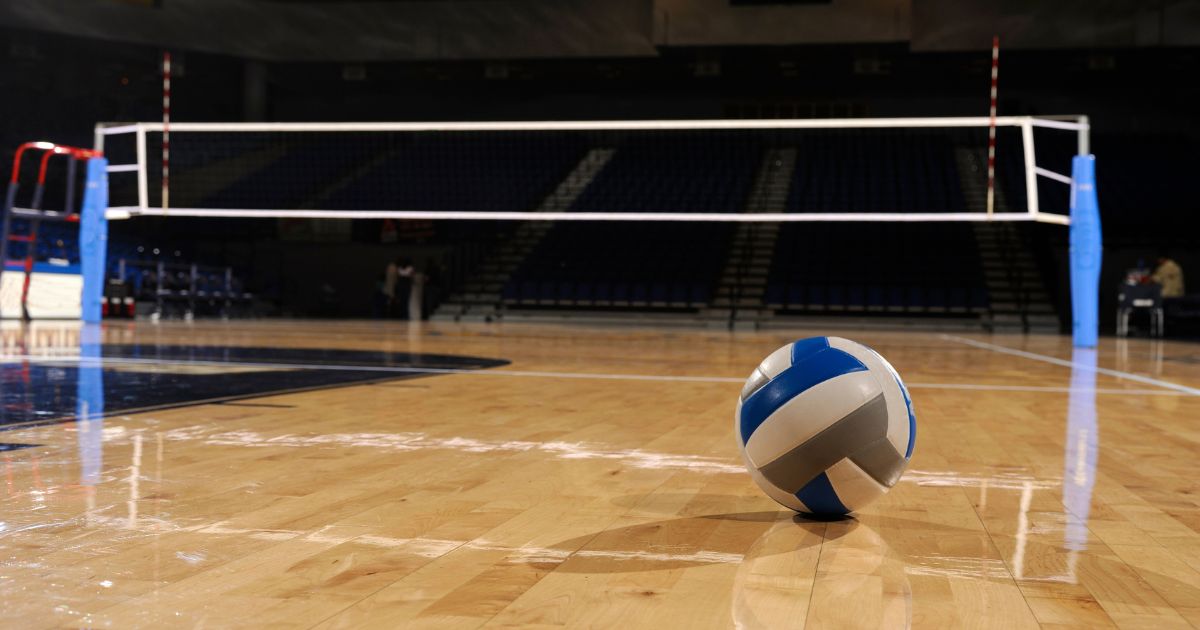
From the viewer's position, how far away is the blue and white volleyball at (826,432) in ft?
7.75

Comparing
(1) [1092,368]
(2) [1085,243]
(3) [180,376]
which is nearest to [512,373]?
(3) [180,376]

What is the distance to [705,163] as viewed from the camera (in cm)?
2200

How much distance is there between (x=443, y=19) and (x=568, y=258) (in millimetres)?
5209

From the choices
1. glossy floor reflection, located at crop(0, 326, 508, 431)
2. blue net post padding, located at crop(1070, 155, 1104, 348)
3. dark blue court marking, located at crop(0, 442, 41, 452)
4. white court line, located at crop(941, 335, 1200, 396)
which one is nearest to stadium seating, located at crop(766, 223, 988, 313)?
white court line, located at crop(941, 335, 1200, 396)

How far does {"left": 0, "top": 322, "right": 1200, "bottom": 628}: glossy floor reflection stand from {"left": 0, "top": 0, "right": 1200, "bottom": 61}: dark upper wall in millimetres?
15474

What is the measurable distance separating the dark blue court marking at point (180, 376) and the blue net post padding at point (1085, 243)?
6.35 meters

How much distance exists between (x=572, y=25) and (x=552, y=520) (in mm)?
19228

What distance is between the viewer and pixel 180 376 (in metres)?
6.02

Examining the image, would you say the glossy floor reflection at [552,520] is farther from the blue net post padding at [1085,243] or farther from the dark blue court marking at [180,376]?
the blue net post padding at [1085,243]

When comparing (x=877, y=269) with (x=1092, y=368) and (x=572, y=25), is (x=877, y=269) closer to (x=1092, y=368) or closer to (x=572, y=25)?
(x=572, y=25)

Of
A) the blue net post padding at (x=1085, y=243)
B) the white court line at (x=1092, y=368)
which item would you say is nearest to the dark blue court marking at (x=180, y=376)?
the white court line at (x=1092, y=368)

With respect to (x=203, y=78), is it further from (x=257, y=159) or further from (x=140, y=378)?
(x=140, y=378)

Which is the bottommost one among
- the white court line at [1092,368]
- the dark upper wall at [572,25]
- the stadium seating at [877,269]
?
the white court line at [1092,368]

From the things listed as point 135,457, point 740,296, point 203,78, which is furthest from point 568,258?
point 135,457
